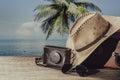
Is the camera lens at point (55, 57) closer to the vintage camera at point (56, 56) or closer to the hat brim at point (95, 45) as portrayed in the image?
the vintage camera at point (56, 56)

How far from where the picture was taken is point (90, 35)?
321 centimetres

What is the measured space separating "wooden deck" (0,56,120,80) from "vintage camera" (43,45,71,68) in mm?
95

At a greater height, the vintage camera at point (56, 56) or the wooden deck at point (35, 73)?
the vintage camera at point (56, 56)

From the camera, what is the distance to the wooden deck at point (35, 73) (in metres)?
3.01

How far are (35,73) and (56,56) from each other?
1.17 feet

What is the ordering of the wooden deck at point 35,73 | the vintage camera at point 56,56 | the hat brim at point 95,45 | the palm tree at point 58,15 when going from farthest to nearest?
the palm tree at point 58,15 < the vintage camera at point 56,56 < the hat brim at point 95,45 < the wooden deck at point 35,73

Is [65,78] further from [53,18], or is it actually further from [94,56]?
[53,18]

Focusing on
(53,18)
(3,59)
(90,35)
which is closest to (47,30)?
(53,18)

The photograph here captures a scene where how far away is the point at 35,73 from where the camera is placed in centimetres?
Result: 319

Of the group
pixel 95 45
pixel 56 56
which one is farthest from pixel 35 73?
pixel 95 45

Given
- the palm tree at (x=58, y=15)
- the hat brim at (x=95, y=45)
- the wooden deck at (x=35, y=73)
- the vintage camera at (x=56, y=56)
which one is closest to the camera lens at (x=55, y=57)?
the vintage camera at (x=56, y=56)

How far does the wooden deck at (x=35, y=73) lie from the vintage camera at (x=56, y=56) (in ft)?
0.31

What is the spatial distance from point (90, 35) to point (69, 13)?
30.3 ft

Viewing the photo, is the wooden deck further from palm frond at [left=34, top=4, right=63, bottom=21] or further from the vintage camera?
palm frond at [left=34, top=4, right=63, bottom=21]
